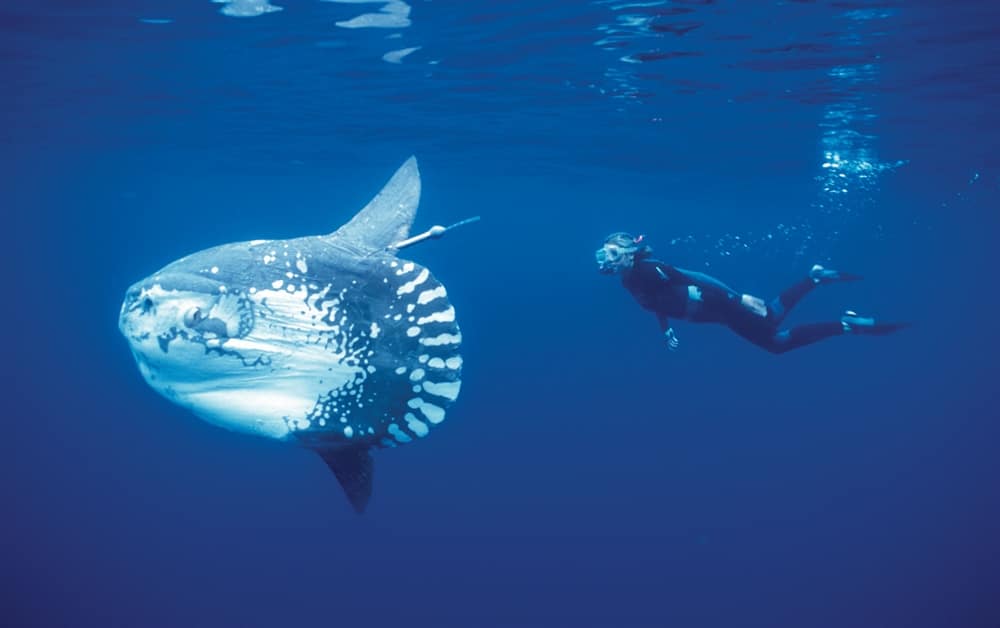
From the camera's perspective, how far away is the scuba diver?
7.84m

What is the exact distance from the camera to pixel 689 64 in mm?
10773

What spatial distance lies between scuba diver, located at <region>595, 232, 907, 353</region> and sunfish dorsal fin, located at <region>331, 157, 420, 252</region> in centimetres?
363

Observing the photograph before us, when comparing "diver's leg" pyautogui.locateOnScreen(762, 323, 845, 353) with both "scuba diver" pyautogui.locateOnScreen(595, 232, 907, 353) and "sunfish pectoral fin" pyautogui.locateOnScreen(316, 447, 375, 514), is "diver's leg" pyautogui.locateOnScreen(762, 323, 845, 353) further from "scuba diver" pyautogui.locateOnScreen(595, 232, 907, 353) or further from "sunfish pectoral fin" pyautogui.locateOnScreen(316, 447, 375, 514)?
"sunfish pectoral fin" pyautogui.locateOnScreen(316, 447, 375, 514)

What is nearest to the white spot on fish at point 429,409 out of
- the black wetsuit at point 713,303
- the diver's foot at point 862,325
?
the black wetsuit at point 713,303

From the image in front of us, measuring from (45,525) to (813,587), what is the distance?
23.6 m

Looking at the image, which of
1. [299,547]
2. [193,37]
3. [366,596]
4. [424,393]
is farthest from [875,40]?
[299,547]

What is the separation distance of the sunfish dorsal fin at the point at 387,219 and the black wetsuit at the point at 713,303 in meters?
4.18

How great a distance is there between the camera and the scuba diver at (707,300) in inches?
309

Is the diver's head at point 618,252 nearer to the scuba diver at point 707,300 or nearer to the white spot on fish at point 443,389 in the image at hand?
the scuba diver at point 707,300

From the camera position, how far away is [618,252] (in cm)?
770

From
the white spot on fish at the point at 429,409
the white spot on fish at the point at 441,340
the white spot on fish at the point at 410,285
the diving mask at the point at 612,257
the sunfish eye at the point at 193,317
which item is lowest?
the diving mask at the point at 612,257

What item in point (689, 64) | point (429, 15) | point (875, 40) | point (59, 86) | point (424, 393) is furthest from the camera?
point (59, 86)

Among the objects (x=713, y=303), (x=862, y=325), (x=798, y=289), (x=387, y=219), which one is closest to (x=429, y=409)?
(x=387, y=219)

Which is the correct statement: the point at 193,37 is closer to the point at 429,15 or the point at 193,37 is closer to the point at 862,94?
the point at 429,15
